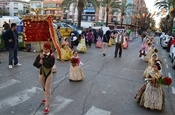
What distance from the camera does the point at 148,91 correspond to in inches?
232

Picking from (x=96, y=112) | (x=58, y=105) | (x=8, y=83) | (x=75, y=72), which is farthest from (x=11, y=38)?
(x=96, y=112)

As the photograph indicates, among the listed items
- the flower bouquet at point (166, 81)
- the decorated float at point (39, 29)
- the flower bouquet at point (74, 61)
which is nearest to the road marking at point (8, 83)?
the flower bouquet at point (74, 61)

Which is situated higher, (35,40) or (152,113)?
(35,40)

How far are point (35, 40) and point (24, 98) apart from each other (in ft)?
24.6

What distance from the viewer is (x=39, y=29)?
13.0 meters

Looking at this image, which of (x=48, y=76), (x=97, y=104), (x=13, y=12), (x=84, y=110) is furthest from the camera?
(x=13, y=12)

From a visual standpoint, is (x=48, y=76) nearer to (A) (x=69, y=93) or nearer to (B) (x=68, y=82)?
(A) (x=69, y=93)

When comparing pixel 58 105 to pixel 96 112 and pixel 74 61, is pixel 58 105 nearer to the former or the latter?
pixel 96 112

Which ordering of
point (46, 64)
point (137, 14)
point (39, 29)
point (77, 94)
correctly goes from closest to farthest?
point (46, 64) → point (77, 94) → point (39, 29) → point (137, 14)

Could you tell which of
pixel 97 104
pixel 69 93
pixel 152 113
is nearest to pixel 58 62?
pixel 69 93

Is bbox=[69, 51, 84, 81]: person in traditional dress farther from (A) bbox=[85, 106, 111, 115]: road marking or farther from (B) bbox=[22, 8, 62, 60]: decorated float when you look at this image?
(B) bbox=[22, 8, 62, 60]: decorated float

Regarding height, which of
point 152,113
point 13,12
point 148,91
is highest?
point 13,12

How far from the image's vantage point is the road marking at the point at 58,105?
534cm

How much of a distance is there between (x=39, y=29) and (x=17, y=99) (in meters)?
7.49
